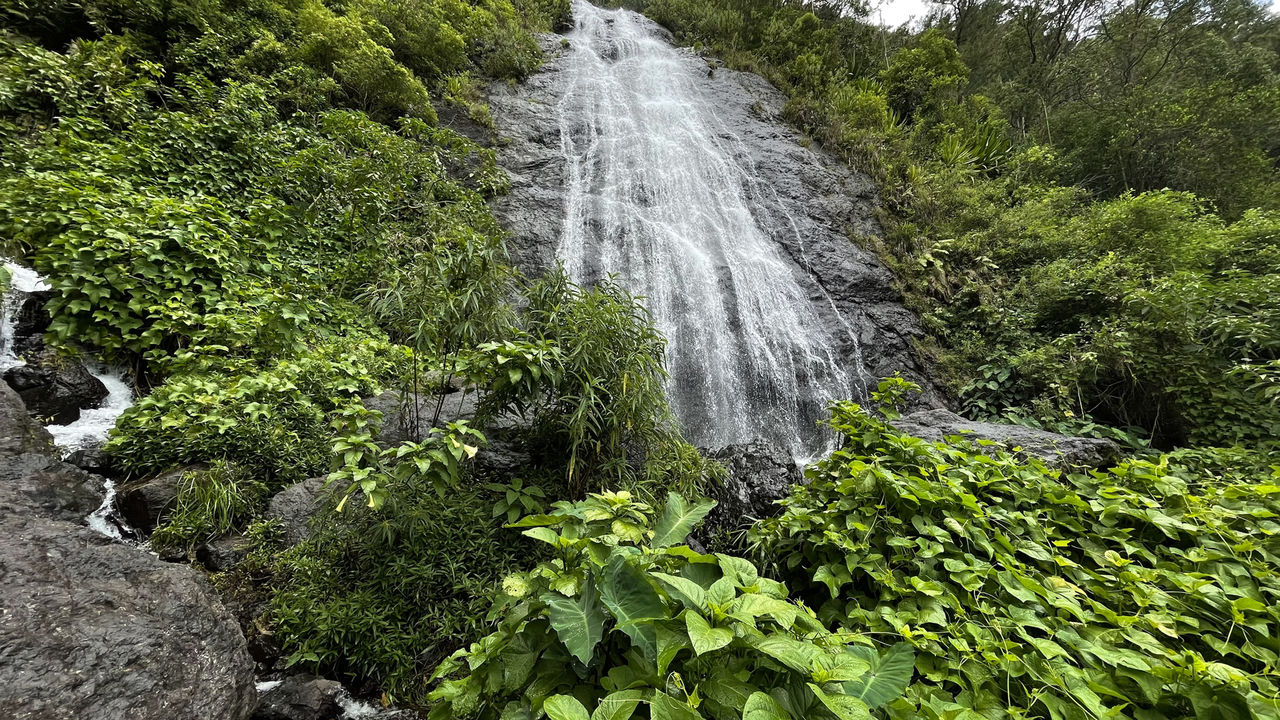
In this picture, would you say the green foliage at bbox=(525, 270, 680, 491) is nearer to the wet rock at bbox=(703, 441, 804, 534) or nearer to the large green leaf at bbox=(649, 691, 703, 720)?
the wet rock at bbox=(703, 441, 804, 534)

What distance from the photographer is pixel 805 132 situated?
1070 cm

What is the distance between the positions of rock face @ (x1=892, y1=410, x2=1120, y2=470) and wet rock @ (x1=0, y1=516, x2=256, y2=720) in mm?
4727

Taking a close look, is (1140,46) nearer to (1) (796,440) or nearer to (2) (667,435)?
(1) (796,440)

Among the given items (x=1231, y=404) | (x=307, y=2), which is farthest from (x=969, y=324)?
(x=307, y=2)

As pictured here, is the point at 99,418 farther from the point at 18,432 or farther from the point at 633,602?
the point at 633,602

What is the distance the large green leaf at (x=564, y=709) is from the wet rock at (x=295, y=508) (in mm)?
2634

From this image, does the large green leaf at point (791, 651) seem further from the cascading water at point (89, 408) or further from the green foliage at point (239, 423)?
the cascading water at point (89, 408)

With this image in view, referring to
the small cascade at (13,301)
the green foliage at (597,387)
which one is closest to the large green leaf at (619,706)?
the green foliage at (597,387)

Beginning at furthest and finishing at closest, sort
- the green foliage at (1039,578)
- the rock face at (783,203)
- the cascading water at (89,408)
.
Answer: the rock face at (783,203), the cascading water at (89,408), the green foliage at (1039,578)

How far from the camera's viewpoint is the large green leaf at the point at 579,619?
3.76 ft

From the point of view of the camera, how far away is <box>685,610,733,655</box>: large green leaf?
3.09 ft

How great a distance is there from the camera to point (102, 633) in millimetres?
1781

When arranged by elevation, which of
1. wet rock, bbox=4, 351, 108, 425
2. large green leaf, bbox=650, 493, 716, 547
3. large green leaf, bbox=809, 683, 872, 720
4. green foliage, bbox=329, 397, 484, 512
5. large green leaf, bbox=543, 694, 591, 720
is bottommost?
wet rock, bbox=4, 351, 108, 425

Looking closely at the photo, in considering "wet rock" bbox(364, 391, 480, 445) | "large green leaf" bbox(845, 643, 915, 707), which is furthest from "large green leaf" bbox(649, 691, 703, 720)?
"wet rock" bbox(364, 391, 480, 445)
